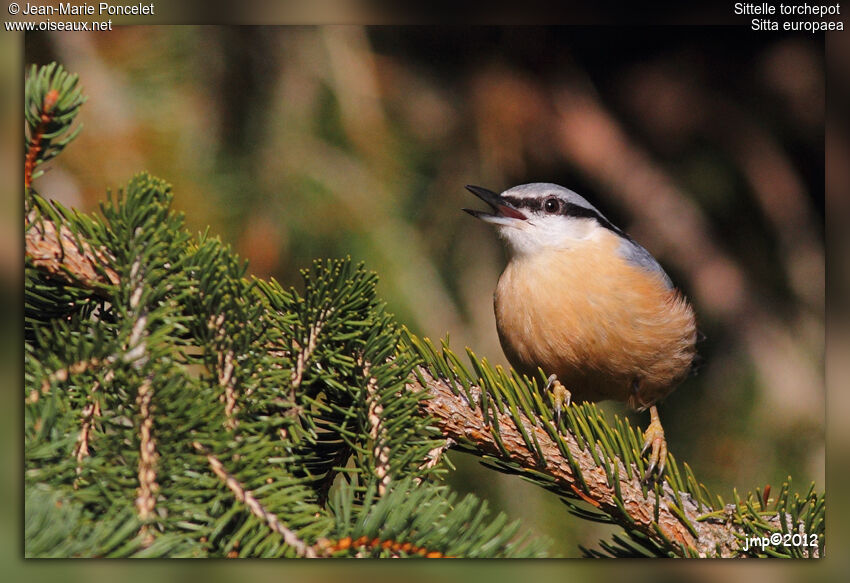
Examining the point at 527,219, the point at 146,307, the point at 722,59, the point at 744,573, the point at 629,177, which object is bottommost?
the point at 744,573

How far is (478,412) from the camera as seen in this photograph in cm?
139

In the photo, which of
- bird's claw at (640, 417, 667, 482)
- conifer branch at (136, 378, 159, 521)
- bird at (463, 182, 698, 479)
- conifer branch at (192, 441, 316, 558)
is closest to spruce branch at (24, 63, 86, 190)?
conifer branch at (136, 378, 159, 521)

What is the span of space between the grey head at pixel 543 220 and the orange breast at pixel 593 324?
32 millimetres

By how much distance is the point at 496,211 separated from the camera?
1974 mm

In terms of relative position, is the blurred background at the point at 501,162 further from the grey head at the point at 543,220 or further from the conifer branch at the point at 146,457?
the conifer branch at the point at 146,457

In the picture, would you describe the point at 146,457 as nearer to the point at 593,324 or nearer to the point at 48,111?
the point at 48,111

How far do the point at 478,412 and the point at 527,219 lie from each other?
71 centimetres

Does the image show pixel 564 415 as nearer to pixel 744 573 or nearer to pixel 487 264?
pixel 744 573

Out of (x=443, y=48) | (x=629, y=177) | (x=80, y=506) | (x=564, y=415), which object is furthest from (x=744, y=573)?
(x=443, y=48)

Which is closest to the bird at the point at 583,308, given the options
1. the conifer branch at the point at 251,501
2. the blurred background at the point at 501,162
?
the blurred background at the point at 501,162

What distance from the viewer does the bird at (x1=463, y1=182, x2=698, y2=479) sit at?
183cm
